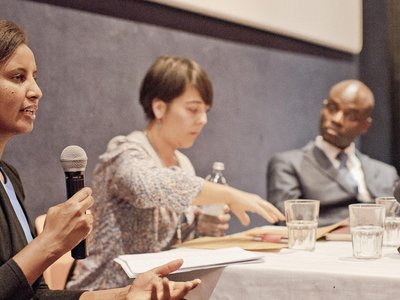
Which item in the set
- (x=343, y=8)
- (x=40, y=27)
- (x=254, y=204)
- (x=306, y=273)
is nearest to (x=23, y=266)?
(x=306, y=273)

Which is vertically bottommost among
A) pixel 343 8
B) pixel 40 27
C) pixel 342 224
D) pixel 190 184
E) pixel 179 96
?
pixel 342 224

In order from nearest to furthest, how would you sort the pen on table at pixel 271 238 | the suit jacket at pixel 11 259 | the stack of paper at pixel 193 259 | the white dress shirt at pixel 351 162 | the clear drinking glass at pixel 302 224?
the suit jacket at pixel 11 259 → the stack of paper at pixel 193 259 → the clear drinking glass at pixel 302 224 → the pen on table at pixel 271 238 → the white dress shirt at pixel 351 162

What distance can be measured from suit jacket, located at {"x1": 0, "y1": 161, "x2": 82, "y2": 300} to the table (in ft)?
1.10

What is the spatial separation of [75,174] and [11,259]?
8.4 inches

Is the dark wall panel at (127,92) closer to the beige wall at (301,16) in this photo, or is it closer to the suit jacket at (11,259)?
the beige wall at (301,16)

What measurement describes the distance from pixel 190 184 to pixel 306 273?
0.75m

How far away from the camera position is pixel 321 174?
3.41 metres

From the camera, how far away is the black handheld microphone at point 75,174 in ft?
4.47

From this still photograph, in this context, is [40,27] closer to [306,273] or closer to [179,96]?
[179,96]

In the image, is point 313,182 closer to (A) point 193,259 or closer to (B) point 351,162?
(B) point 351,162

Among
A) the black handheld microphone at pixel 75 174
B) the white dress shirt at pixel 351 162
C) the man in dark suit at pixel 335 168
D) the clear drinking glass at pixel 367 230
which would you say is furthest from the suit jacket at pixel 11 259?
the white dress shirt at pixel 351 162

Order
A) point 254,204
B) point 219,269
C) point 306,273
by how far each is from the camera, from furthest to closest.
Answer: point 254,204
point 219,269
point 306,273

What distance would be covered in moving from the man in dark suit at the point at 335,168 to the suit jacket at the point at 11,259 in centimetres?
177

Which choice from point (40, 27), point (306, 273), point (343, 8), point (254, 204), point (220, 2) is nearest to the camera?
point (306, 273)
